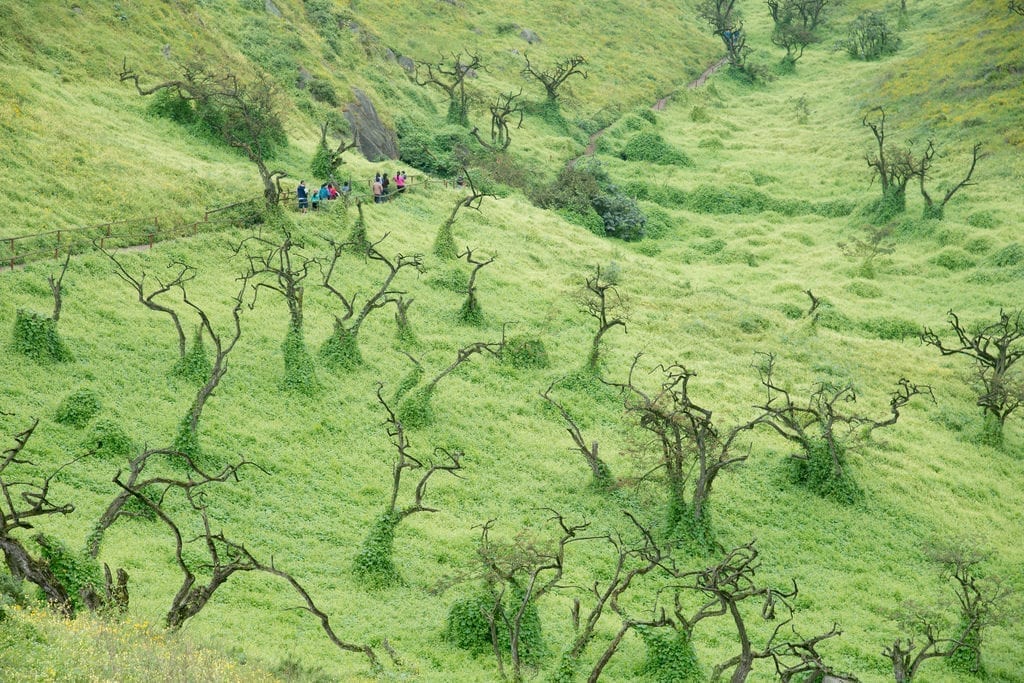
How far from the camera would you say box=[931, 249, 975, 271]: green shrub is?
61344mm

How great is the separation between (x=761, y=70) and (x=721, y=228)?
158 feet

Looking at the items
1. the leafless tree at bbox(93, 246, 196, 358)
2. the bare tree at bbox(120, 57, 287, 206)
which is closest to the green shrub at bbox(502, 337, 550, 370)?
the leafless tree at bbox(93, 246, 196, 358)

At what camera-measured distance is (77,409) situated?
33.0m

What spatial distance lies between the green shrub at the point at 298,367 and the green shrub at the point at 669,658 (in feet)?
59.4

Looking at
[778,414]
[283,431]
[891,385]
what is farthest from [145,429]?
[891,385]

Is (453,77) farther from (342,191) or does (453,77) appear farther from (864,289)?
(864,289)

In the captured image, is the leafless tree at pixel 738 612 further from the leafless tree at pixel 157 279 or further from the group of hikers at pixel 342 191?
the group of hikers at pixel 342 191

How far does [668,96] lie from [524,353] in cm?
6567

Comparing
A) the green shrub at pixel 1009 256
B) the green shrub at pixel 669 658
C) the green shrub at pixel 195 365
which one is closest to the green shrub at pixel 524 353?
the green shrub at pixel 195 365

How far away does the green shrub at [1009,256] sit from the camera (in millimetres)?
59375

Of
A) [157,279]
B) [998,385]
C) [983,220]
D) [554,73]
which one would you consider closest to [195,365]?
[157,279]

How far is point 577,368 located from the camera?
4656 centimetres

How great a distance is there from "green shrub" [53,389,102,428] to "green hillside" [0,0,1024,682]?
0.45 feet

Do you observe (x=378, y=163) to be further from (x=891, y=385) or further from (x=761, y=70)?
(x=761, y=70)
